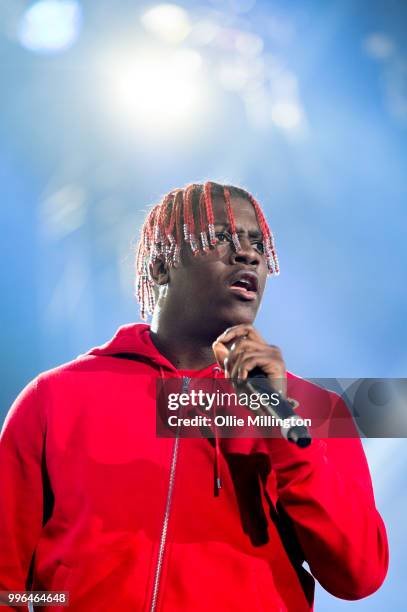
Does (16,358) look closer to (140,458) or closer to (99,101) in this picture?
(99,101)

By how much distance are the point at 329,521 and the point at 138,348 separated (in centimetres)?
63

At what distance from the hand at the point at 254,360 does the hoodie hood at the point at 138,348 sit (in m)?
0.40

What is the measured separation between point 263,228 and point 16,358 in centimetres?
218

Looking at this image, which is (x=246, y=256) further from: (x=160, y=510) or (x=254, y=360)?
(x=160, y=510)

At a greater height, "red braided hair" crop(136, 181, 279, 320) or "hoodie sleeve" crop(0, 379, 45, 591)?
"red braided hair" crop(136, 181, 279, 320)

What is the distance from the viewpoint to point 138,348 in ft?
5.18

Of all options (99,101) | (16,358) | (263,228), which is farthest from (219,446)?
(99,101)

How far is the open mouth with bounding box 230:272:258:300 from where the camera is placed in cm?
147

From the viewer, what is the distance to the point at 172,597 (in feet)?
3.90

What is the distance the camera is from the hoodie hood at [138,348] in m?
1.54

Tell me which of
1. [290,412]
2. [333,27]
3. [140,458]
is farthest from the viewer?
[333,27]

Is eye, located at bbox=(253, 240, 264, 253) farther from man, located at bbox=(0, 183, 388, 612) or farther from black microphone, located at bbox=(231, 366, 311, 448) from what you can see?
black microphone, located at bbox=(231, 366, 311, 448)

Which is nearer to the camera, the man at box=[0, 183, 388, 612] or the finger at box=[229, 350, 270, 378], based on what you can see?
the finger at box=[229, 350, 270, 378]

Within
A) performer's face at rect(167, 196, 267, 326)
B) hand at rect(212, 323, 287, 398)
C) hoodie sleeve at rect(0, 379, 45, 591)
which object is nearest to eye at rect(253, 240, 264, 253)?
performer's face at rect(167, 196, 267, 326)
